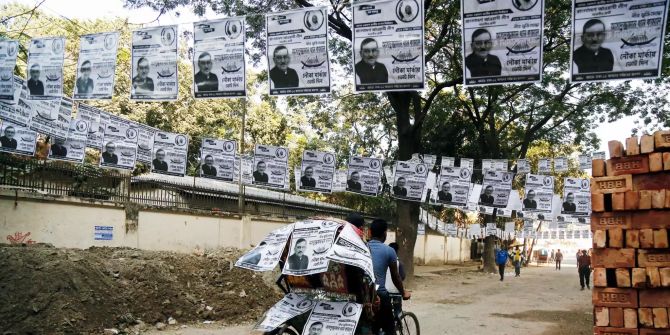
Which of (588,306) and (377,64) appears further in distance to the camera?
(588,306)

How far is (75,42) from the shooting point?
22781 mm

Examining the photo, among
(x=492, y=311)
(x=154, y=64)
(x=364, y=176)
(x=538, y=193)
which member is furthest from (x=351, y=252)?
(x=538, y=193)

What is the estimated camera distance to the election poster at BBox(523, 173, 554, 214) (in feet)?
56.5

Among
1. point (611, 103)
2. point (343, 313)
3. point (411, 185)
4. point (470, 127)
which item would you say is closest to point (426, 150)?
point (470, 127)

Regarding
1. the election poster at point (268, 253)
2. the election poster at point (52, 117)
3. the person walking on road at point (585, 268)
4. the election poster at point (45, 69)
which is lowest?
the person walking on road at point (585, 268)

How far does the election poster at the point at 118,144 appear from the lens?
11484mm

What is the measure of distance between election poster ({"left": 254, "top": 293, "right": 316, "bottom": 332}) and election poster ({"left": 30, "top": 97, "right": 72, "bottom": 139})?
6.42m

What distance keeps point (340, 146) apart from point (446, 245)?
17.0m

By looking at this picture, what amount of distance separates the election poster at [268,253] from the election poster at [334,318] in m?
0.61

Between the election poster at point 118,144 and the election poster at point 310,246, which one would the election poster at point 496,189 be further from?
the election poster at point 310,246

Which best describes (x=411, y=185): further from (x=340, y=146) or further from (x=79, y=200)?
(x=340, y=146)

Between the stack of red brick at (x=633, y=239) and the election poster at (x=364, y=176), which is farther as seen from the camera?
the election poster at (x=364, y=176)

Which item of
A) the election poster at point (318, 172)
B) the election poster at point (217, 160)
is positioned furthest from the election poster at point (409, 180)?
the election poster at point (217, 160)

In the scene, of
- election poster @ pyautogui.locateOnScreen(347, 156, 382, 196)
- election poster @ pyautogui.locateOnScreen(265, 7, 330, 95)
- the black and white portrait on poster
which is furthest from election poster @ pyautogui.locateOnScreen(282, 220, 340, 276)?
election poster @ pyautogui.locateOnScreen(347, 156, 382, 196)
